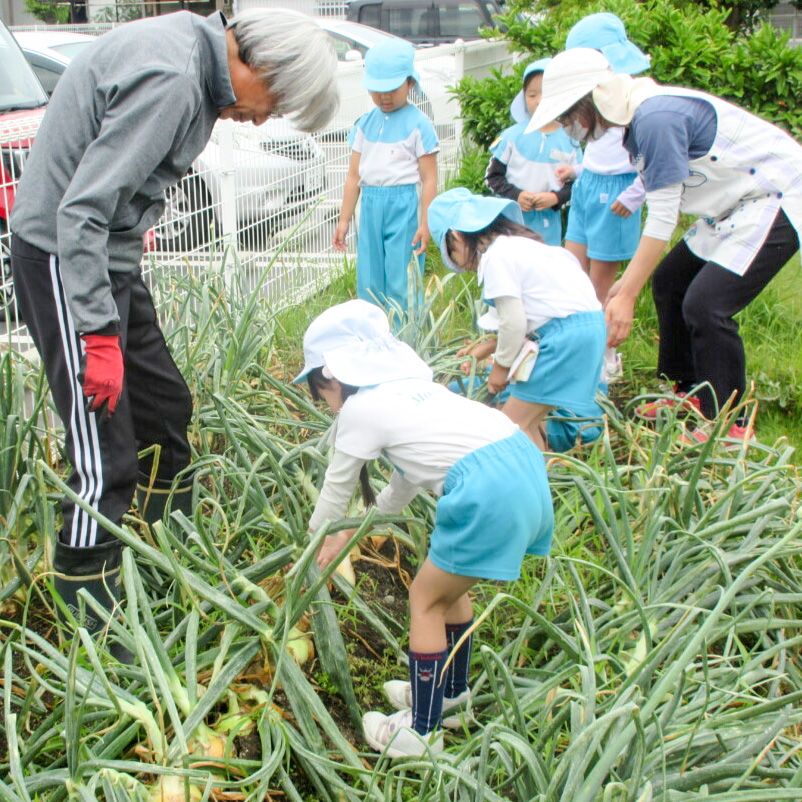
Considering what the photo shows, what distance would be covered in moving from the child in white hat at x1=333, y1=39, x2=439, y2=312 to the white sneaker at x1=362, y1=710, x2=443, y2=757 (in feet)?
8.80

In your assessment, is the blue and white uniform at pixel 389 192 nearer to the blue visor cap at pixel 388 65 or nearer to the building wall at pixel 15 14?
the blue visor cap at pixel 388 65

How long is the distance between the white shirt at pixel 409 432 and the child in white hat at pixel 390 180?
2.54 m

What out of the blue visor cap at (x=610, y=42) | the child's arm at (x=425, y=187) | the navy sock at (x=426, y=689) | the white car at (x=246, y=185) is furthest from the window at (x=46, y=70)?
the navy sock at (x=426, y=689)

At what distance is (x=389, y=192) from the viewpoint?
15.8ft

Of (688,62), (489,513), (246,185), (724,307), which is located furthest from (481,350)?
(688,62)

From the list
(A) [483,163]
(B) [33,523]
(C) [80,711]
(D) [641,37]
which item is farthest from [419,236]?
(C) [80,711]

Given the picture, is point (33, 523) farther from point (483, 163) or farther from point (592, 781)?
point (483, 163)

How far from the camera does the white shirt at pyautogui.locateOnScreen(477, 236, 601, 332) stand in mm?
3055

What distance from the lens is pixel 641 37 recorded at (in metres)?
5.95

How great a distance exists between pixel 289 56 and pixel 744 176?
1857mm

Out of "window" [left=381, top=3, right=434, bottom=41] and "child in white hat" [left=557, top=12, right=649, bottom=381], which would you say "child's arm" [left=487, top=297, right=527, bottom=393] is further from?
"window" [left=381, top=3, right=434, bottom=41]

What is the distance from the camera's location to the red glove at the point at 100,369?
7.11 feet

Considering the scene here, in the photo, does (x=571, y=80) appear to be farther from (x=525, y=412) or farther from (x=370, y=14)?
(x=370, y=14)

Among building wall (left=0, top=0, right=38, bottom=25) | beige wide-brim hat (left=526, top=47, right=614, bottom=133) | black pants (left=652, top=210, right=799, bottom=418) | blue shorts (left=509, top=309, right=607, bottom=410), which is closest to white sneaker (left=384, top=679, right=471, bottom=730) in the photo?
blue shorts (left=509, top=309, right=607, bottom=410)
